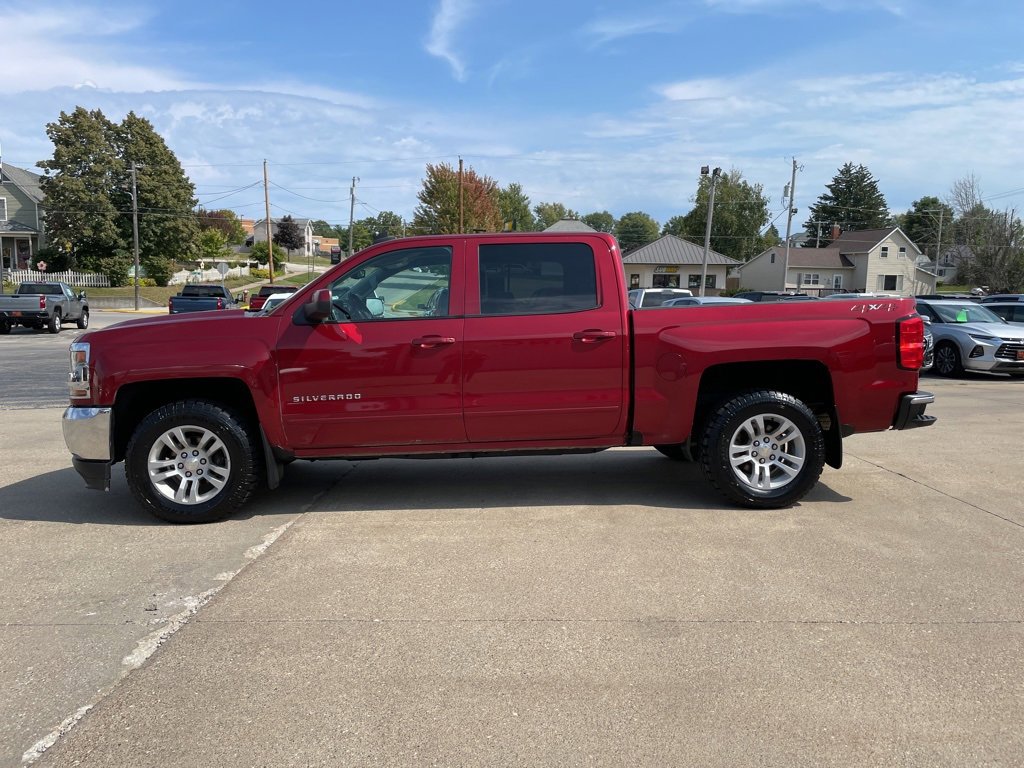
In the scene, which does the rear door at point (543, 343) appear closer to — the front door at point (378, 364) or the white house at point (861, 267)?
the front door at point (378, 364)

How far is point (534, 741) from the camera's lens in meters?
2.84

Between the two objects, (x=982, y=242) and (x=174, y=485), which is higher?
(x=982, y=242)

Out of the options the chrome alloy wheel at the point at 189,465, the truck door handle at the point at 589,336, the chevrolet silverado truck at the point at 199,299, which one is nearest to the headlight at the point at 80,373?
the chrome alloy wheel at the point at 189,465

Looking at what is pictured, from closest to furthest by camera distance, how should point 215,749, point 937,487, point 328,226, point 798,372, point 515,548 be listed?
point 215,749, point 515,548, point 798,372, point 937,487, point 328,226

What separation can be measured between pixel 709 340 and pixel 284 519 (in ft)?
10.6

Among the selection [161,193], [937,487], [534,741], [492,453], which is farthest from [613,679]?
[161,193]

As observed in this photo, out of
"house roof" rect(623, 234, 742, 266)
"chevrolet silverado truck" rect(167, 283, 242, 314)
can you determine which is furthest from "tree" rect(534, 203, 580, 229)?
"chevrolet silverado truck" rect(167, 283, 242, 314)

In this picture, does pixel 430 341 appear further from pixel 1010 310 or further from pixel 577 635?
pixel 1010 310

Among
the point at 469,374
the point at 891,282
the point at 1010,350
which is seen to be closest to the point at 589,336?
the point at 469,374

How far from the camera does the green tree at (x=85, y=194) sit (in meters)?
49.2

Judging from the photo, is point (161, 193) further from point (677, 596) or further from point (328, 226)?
point (328, 226)

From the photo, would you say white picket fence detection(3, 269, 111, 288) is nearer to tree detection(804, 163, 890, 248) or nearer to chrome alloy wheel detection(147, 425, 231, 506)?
chrome alloy wheel detection(147, 425, 231, 506)

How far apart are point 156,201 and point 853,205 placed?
9058cm

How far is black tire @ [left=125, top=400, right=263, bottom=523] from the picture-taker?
5324 millimetres
